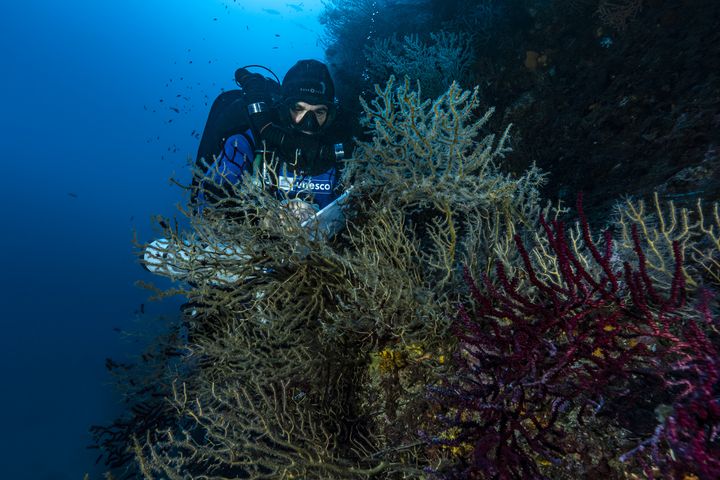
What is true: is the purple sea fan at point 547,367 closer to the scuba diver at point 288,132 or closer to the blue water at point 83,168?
the scuba diver at point 288,132

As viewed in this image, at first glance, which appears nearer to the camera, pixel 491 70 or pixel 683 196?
pixel 683 196

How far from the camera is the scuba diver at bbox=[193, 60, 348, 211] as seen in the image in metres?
5.64

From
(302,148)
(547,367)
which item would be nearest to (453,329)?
(547,367)

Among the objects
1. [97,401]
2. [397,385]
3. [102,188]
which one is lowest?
[97,401]

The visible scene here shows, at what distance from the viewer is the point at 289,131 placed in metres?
5.66

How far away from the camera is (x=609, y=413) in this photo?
5.23ft

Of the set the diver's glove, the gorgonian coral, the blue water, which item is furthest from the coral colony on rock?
the blue water

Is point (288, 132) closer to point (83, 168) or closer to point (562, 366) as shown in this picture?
point (562, 366)

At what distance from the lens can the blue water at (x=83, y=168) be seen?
1256 inches

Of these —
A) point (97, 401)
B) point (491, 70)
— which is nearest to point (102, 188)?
point (97, 401)

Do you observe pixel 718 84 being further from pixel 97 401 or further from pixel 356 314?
pixel 97 401

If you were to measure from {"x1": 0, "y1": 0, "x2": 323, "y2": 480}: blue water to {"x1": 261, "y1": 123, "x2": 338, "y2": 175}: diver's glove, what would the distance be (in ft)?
81.9

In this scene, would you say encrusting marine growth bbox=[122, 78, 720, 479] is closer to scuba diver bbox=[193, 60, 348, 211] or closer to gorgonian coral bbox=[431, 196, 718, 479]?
gorgonian coral bbox=[431, 196, 718, 479]

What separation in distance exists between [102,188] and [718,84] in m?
96.5
